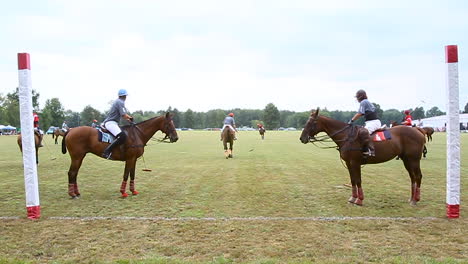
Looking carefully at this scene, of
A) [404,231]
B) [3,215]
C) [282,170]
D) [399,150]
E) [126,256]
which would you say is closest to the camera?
[126,256]

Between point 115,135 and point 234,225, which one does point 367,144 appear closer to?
point 234,225

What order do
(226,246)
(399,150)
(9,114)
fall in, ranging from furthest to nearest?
(9,114) → (399,150) → (226,246)

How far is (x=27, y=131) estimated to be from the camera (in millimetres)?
7180

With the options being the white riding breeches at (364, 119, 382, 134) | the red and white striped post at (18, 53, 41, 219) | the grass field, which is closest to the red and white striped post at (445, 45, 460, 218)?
the grass field

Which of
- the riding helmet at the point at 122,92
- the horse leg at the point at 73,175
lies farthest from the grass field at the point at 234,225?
the riding helmet at the point at 122,92

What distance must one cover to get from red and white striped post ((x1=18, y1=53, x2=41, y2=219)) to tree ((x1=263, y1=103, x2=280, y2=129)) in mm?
139330

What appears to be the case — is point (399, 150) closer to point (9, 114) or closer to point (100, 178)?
point (100, 178)

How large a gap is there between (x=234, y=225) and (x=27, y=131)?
4566 mm

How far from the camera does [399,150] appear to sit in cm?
870

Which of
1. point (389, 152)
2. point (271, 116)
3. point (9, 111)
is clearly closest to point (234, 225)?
point (389, 152)

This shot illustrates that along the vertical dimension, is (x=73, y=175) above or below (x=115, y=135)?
below

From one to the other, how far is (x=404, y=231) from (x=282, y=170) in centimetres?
855

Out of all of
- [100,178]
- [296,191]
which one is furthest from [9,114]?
[296,191]

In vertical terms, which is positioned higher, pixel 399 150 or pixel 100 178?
pixel 399 150
